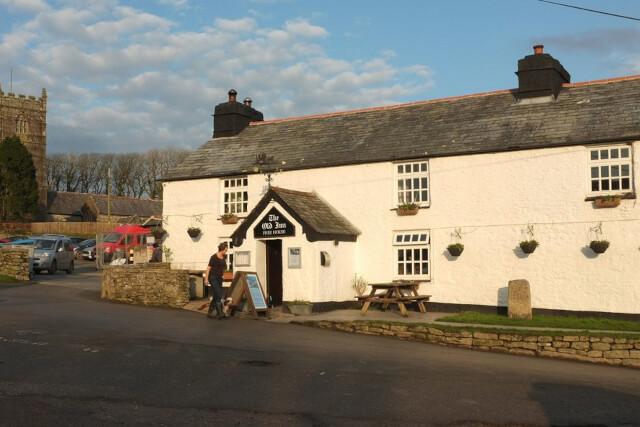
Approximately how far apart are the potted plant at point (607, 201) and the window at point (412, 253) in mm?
5080

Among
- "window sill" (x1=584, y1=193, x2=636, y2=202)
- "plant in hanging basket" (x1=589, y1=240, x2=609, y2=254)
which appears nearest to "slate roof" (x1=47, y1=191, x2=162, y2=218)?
"window sill" (x1=584, y1=193, x2=636, y2=202)

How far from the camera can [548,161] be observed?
2000cm

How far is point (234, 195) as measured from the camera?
25.2m

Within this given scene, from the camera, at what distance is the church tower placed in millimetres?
91250

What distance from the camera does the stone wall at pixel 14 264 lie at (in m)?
26.8

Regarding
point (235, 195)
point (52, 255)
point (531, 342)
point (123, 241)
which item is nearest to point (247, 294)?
point (235, 195)

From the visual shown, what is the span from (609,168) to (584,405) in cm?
1112

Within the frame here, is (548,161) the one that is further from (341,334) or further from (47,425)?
(47,425)

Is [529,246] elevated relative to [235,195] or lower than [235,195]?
lower

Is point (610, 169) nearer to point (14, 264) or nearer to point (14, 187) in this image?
point (14, 264)

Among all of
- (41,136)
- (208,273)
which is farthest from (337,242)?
(41,136)

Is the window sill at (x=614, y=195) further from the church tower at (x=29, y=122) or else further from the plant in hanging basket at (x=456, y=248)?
the church tower at (x=29, y=122)

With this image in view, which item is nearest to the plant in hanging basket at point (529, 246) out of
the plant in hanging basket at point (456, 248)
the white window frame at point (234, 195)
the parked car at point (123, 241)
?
the plant in hanging basket at point (456, 248)

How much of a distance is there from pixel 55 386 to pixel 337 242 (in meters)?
12.8
